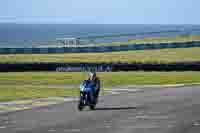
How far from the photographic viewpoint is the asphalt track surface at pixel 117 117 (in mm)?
22453

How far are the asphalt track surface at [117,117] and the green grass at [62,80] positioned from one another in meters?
5.75

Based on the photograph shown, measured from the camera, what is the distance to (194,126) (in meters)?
23.4

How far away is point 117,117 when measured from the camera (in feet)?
85.5

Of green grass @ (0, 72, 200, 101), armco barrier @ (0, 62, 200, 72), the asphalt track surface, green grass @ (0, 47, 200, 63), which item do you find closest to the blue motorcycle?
the asphalt track surface

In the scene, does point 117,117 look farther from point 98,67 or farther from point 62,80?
point 98,67

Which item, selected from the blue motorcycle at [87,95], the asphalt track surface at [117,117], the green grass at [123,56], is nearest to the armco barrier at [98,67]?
the green grass at [123,56]

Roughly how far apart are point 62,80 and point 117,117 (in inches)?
922

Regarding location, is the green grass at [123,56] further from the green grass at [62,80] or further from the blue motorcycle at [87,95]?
the blue motorcycle at [87,95]

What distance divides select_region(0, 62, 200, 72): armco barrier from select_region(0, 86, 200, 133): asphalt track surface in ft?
59.0

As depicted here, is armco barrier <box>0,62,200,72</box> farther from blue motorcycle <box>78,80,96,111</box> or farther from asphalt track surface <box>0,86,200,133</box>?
blue motorcycle <box>78,80,96,111</box>

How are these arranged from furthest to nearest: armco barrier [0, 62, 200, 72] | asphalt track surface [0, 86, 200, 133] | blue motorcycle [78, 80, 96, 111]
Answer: armco barrier [0, 62, 200, 72] → blue motorcycle [78, 80, 96, 111] → asphalt track surface [0, 86, 200, 133]

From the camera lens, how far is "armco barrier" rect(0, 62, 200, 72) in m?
54.2

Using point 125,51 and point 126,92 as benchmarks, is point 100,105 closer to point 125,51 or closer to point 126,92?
point 126,92

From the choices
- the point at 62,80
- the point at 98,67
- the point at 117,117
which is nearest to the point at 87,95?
the point at 117,117
